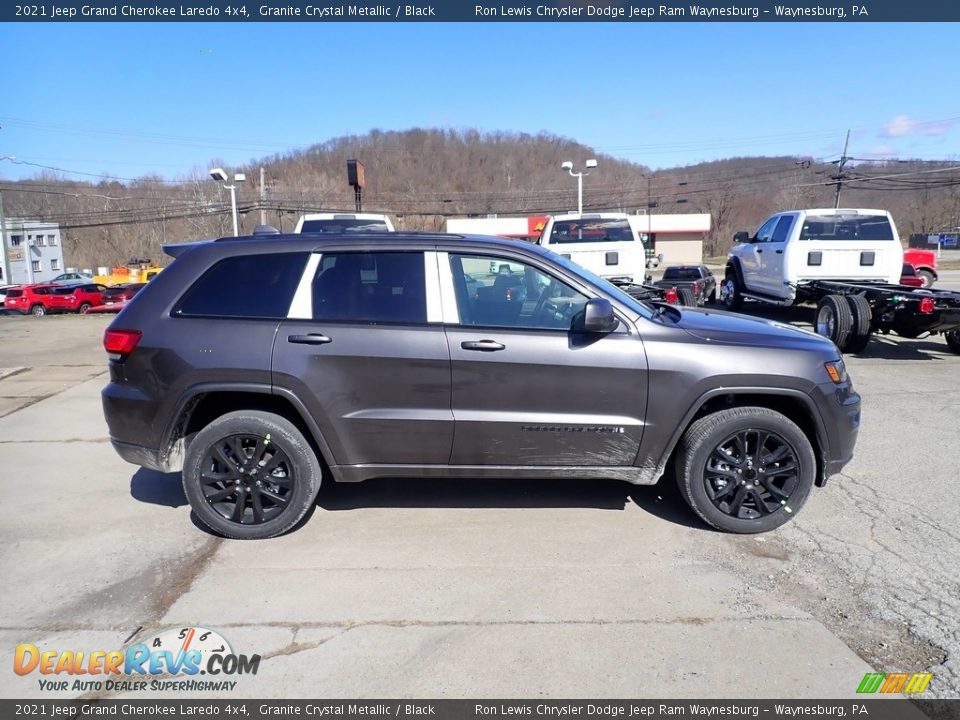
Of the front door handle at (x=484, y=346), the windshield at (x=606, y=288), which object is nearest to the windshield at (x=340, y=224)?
the windshield at (x=606, y=288)

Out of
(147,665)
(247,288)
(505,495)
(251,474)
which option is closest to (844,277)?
(505,495)

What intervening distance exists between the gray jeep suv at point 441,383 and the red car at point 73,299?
1285 inches

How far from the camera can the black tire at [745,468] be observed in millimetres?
3963

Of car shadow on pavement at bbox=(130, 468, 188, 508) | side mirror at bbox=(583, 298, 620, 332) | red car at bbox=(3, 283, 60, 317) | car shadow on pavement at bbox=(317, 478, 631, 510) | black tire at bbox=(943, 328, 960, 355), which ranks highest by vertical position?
side mirror at bbox=(583, 298, 620, 332)

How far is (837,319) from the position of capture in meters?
9.52

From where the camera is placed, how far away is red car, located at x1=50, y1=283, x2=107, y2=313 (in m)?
32.2

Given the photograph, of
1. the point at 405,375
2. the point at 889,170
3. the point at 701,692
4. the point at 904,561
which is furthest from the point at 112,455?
the point at 889,170

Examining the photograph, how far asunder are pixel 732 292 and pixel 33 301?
32110mm

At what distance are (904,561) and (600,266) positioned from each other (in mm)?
7767

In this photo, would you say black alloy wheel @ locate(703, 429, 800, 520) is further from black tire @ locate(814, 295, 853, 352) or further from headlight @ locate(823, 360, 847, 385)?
black tire @ locate(814, 295, 853, 352)

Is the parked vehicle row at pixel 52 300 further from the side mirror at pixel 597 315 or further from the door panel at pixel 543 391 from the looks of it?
the side mirror at pixel 597 315

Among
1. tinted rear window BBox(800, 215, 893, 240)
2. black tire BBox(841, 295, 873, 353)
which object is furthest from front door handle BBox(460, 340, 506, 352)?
tinted rear window BBox(800, 215, 893, 240)

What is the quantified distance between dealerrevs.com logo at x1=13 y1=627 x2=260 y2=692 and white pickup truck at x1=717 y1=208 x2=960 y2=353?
924cm

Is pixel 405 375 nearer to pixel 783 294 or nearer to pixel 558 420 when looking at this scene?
pixel 558 420
